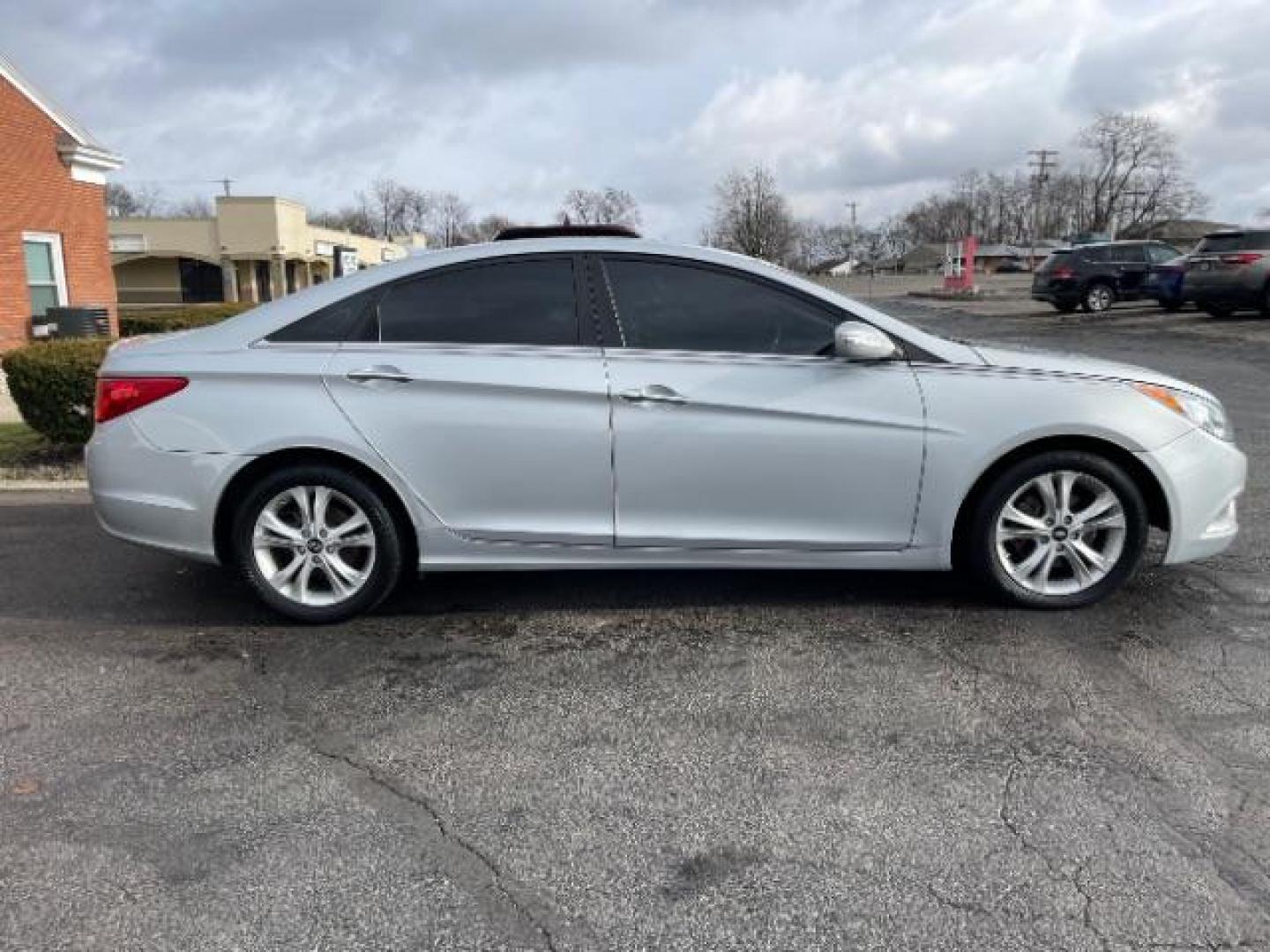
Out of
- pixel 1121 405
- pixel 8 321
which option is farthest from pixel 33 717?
pixel 8 321

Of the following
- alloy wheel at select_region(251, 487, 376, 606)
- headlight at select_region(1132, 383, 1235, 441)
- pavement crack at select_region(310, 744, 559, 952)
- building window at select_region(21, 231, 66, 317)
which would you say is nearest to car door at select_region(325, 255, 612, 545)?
alloy wheel at select_region(251, 487, 376, 606)

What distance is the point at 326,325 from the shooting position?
4.16 m

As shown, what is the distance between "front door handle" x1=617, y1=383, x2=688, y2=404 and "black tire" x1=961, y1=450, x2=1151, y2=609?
4.54ft

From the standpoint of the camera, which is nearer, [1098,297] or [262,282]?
[1098,297]

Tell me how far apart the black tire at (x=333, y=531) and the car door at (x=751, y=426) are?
1.02 m

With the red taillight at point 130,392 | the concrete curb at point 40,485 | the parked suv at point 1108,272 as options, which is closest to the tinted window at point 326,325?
the red taillight at point 130,392

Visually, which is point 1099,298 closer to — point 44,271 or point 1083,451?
point 1083,451

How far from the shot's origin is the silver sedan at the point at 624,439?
158 inches

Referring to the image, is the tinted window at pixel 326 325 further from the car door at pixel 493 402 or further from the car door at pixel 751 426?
the car door at pixel 751 426

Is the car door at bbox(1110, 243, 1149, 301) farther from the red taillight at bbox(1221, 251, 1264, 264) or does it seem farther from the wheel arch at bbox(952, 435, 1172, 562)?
the wheel arch at bbox(952, 435, 1172, 562)

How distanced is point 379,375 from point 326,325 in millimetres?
371

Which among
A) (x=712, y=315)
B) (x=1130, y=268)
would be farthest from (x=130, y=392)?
(x=1130, y=268)

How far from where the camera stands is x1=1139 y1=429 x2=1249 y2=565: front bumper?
4105 millimetres

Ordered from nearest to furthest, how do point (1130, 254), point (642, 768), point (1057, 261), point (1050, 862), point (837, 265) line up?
1. point (1050, 862)
2. point (642, 768)
3. point (1130, 254)
4. point (1057, 261)
5. point (837, 265)
